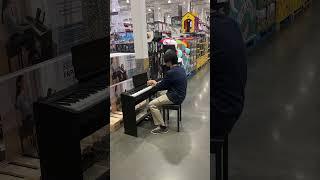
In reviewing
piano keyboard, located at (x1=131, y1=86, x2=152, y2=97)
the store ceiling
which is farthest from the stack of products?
piano keyboard, located at (x1=131, y1=86, x2=152, y2=97)

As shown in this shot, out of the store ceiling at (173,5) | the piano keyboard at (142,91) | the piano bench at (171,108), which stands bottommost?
the piano bench at (171,108)

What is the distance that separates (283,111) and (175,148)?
16.0 inches

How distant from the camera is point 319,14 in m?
1.12

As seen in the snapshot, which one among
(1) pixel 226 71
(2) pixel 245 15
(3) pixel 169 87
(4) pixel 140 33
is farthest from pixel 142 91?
(2) pixel 245 15

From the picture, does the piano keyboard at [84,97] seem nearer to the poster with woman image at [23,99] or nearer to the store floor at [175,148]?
the poster with woman image at [23,99]

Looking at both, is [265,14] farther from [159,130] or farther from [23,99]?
[23,99]

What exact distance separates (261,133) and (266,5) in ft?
1.49

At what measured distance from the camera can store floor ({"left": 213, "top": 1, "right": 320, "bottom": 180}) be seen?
1109 millimetres

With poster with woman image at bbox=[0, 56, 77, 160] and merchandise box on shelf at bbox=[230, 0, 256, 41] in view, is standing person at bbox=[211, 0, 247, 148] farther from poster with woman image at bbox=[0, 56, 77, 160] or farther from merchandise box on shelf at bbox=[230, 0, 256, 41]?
poster with woman image at bbox=[0, 56, 77, 160]

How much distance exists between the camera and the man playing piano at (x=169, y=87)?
3.75 feet

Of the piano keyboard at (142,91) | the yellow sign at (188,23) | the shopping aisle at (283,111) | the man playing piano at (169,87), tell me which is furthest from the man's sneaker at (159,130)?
the yellow sign at (188,23)

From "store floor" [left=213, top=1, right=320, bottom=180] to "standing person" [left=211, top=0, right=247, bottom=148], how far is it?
4 centimetres

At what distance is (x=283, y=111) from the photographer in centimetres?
115

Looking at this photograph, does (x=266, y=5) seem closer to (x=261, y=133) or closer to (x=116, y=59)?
(x=261, y=133)
